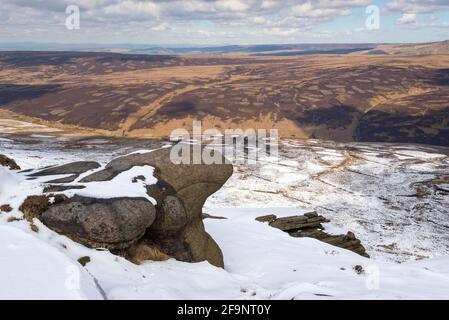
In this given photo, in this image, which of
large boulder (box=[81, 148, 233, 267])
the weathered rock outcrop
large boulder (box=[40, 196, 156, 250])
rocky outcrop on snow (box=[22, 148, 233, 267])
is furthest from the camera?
the weathered rock outcrop

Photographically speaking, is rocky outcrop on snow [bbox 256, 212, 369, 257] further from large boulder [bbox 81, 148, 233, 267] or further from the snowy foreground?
large boulder [bbox 81, 148, 233, 267]

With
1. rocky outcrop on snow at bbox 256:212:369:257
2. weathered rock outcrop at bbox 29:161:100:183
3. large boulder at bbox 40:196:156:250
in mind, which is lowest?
rocky outcrop on snow at bbox 256:212:369:257

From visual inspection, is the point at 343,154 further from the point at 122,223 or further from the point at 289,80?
the point at 289,80

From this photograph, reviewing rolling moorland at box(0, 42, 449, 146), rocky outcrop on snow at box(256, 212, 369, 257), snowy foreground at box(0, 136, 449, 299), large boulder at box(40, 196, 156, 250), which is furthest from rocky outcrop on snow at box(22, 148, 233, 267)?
rolling moorland at box(0, 42, 449, 146)

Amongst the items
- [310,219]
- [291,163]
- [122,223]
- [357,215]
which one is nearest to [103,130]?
[291,163]

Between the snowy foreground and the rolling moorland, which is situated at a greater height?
the rolling moorland

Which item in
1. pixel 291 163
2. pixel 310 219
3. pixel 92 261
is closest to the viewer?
pixel 92 261
